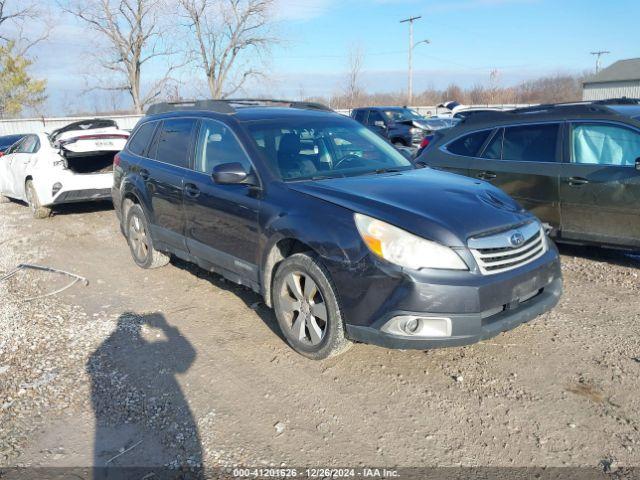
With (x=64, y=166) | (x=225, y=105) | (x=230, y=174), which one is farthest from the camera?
(x=64, y=166)

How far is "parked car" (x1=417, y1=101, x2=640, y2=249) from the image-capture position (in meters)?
5.39

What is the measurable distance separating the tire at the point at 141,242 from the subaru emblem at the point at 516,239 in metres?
3.91

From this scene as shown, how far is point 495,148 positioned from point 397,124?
11.7 m

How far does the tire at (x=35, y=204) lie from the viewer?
9.59 metres

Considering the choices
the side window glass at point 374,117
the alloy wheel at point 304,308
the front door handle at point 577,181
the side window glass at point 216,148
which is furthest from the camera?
the side window glass at point 374,117

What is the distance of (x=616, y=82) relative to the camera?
5641cm

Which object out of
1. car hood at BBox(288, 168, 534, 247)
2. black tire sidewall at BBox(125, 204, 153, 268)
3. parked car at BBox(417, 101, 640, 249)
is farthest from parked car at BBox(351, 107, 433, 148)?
car hood at BBox(288, 168, 534, 247)

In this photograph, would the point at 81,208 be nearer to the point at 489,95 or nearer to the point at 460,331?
the point at 460,331

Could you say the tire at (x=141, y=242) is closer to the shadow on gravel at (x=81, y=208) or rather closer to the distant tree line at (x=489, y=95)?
the shadow on gravel at (x=81, y=208)

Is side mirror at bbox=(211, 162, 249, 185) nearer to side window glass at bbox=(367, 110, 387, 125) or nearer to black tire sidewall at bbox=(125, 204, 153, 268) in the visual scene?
black tire sidewall at bbox=(125, 204, 153, 268)

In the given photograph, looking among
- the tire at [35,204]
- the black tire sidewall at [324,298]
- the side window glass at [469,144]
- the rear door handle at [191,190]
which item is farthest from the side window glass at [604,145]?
the tire at [35,204]

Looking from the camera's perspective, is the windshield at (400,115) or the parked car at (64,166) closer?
the parked car at (64,166)

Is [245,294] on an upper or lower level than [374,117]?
lower

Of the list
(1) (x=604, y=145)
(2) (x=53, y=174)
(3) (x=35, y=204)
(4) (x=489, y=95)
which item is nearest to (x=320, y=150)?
(1) (x=604, y=145)
